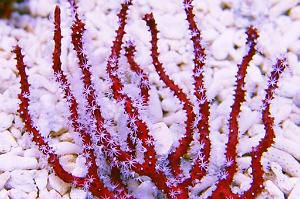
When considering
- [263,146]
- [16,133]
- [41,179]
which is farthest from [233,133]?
[16,133]

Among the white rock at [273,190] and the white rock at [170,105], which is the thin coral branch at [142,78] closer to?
the white rock at [170,105]

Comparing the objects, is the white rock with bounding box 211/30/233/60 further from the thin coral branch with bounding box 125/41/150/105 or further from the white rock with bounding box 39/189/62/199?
the white rock with bounding box 39/189/62/199

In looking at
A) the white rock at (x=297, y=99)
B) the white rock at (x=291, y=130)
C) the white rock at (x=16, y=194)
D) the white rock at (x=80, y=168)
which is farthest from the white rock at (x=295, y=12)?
the white rock at (x=16, y=194)

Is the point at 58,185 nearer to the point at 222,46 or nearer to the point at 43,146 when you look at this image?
the point at 43,146

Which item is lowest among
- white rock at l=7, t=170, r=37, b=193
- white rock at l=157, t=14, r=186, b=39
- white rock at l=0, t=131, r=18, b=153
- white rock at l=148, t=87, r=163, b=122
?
white rock at l=7, t=170, r=37, b=193

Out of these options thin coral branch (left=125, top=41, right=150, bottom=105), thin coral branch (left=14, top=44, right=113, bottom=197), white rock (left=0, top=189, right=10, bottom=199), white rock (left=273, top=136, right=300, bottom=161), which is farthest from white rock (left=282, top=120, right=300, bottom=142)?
white rock (left=0, top=189, right=10, bottom=199)

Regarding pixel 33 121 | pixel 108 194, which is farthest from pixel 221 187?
pixel 33 121
